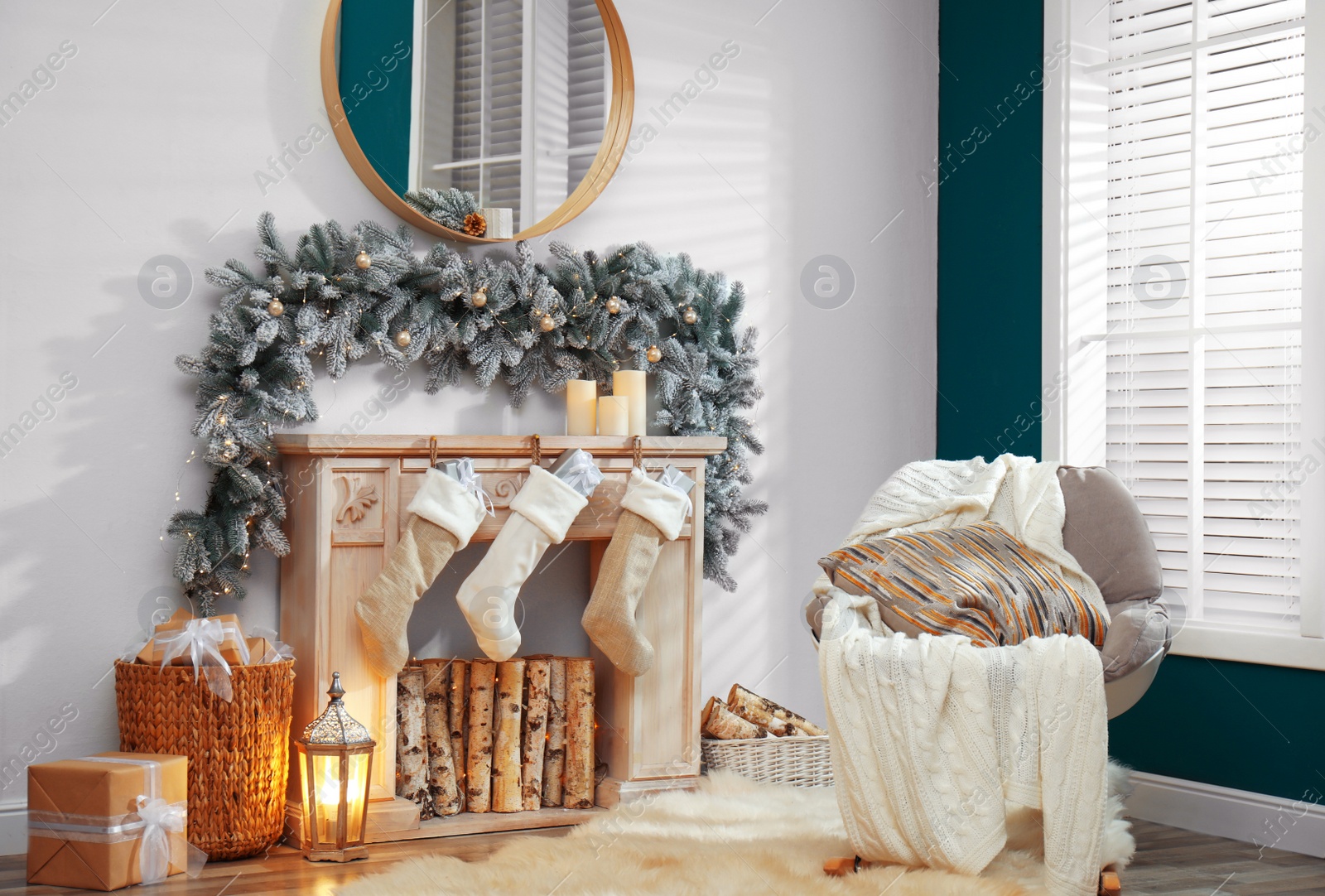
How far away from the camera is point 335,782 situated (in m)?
2.51

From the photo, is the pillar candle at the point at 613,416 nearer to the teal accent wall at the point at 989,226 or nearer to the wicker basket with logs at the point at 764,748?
the wicker basket with logs at the point at 764,748

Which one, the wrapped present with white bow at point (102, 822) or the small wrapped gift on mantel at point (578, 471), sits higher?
the small wrapped gift on mantel at point (578, 471)

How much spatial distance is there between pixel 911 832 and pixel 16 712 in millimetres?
1891

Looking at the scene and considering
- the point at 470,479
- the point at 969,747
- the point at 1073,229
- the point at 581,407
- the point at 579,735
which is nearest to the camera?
the point at 969,747

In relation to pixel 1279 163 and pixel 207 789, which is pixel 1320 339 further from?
pixel 207 789

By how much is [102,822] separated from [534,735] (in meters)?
0.99

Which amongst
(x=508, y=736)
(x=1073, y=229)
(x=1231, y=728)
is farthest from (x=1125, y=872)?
(x=1073, y=229)

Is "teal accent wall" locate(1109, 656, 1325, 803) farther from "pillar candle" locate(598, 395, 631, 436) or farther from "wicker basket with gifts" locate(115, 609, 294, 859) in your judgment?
"wicker basket with gifts" locate(115, 609, 294, 859)

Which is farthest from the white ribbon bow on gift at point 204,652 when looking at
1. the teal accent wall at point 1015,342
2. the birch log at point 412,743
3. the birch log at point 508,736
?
the teal accent wall at point 1015,342

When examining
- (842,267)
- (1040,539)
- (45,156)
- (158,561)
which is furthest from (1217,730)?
(45,156)

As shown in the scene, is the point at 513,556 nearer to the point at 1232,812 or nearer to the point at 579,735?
the point at 579,735

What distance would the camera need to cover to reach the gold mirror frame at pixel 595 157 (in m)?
2.90

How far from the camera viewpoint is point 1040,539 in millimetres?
2652

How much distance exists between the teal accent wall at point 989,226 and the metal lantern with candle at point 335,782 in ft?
6.92
